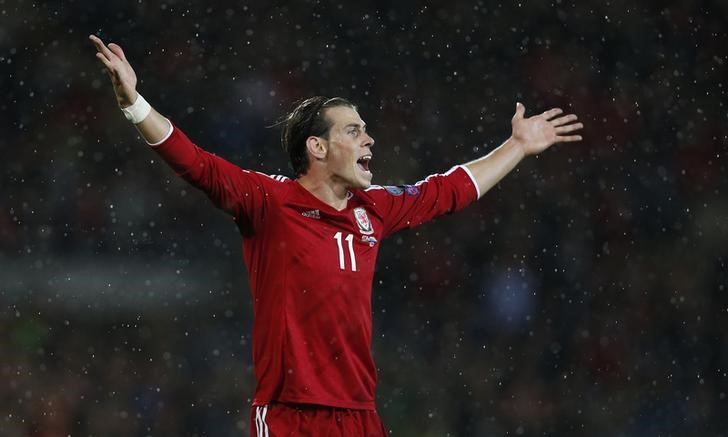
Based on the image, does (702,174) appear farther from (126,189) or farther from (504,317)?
(126,189)

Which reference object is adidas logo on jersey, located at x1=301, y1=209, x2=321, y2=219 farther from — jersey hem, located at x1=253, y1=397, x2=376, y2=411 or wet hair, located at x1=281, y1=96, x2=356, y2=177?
jersey hem, located at x1=253, y1=397, x2=376, y2=411

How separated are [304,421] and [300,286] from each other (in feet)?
1.36

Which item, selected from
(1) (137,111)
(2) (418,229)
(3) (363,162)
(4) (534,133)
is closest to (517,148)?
(4) (534,133)

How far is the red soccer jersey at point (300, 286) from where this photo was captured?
310cm

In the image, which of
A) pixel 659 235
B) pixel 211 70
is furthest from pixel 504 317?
pixel 211 70

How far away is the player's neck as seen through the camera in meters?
3.42

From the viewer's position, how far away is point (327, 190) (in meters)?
3.44

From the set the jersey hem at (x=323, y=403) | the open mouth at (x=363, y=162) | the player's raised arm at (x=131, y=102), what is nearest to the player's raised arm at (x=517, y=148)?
the open mouth at (x=363, y=162)

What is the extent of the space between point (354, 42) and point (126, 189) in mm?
1947

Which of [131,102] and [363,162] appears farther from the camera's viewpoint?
[363,162]

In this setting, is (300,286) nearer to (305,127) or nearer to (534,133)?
(305,127)

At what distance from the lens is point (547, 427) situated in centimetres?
677

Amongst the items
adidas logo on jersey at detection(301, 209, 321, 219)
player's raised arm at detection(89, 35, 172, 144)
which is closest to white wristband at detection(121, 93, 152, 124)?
player's raised arm at detection(89, 35, 172, 144)

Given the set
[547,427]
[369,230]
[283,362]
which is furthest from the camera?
[547,427]
